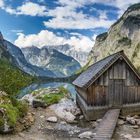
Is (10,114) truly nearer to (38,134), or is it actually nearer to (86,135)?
(38,134)

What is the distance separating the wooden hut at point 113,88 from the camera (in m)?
30.8

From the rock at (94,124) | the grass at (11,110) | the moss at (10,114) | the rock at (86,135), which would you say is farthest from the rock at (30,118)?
the rock at (86,135)

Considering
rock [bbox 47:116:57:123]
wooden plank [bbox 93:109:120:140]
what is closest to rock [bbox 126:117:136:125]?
wooden plank [bbox 93:109:120:140]

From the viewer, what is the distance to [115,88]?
31.8 m

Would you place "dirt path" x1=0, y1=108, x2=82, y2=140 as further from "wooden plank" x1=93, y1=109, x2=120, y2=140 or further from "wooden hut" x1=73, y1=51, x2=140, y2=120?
"wooden hut" x1=73, y1=51, x2=140, y2=120

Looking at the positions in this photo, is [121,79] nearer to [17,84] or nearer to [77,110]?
[77,110]

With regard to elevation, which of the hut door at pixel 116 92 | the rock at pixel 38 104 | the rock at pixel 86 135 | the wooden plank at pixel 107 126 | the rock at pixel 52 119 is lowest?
the rock at pixel 86 135

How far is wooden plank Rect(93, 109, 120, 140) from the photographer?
2108 cm

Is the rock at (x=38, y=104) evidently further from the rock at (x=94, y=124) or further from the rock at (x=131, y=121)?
the rock at (x=131, y=121)

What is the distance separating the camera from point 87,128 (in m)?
27.7

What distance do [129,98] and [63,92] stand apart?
14.2 m

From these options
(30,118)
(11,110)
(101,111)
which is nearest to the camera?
(11,110)

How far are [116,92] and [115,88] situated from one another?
41 centimetres

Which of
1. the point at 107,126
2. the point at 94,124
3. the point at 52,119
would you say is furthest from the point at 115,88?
the point at 107,126
